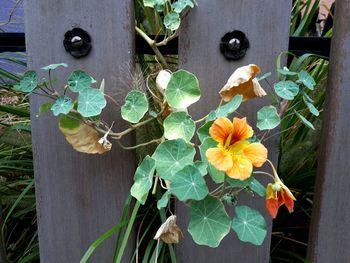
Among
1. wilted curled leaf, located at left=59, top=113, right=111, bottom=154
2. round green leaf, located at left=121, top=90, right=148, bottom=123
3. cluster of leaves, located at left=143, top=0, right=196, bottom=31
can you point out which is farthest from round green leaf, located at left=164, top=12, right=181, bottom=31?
wilted curled leaf, located at left=59, top=113, right=111, bottom=154

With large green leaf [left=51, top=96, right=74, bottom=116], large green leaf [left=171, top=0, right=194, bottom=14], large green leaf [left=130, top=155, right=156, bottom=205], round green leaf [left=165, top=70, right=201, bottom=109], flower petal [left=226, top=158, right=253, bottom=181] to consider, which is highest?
large green leaf [left=171, top=0, right=194, bottom=14]

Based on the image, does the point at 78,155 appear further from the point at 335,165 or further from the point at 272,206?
the point at 335,165

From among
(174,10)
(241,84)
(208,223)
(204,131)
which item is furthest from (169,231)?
(174,10)

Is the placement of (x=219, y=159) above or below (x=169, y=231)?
above

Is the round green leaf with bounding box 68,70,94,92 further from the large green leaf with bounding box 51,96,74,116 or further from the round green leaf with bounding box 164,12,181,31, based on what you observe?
the round green leaf with bounding box 164,12,181,31

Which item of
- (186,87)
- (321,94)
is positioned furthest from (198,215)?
(321,94)

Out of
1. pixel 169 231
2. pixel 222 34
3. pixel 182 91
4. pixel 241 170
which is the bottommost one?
pixel 169 231

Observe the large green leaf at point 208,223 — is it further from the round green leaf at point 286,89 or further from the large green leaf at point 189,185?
the round green leaf at point 286,89
